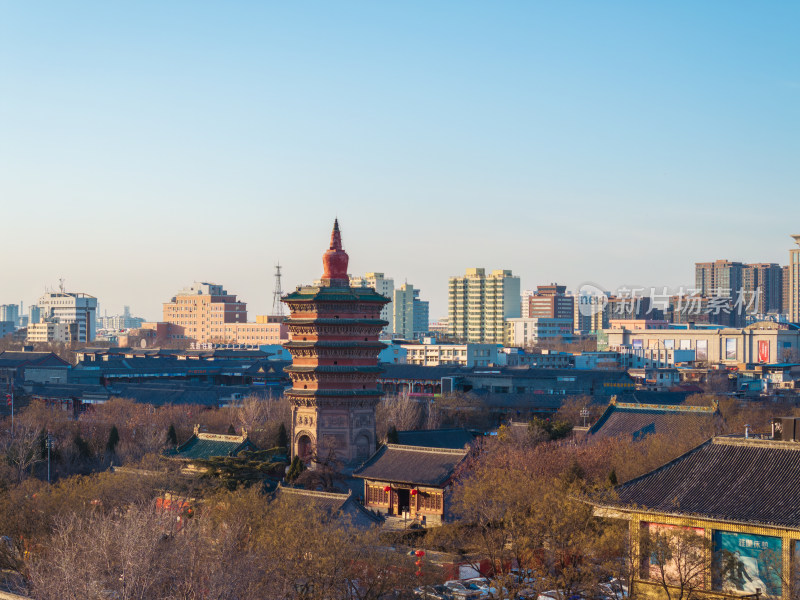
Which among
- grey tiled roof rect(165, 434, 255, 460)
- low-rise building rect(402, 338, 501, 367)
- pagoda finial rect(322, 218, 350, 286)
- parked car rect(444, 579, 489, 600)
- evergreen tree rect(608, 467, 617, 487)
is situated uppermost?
pagoda finial rect(322, 218, 350, 286)

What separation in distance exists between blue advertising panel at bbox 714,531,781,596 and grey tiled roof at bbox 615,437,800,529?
578mm

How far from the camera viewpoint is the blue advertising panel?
30.7 meters

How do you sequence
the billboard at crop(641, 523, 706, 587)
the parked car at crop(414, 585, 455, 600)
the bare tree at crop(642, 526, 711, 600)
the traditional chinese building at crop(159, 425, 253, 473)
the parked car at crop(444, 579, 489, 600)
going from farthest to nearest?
the traditional chinese building at crop(159, 425, 253, 473) → the parked car at crop(444, 579, 489, 600) → the parked car at crop(414, 585, 455, 600) → the billboard at crop(641, 523, 706, 587) → the bare tree at crop(642, 526, 711, 600)

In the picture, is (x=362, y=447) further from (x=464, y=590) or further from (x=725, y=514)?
(x=725, y=514)

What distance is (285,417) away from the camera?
84.8 meters

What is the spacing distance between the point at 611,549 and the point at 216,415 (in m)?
59.8

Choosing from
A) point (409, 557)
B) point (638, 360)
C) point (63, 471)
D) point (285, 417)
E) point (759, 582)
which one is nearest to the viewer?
point (759, 582)

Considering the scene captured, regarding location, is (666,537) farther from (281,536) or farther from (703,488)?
(281,536)

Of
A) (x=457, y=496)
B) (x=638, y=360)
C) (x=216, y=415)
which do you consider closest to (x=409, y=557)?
(x=457, y=496)

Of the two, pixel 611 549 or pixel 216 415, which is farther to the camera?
pixel 216 415

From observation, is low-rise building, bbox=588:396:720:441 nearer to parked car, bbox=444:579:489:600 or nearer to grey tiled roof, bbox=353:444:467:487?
grey tiled roof, bbox=353:444:467:487

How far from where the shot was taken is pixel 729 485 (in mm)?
33312

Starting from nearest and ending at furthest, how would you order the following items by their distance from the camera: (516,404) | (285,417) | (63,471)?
(63,471) < (285,417) < (516,404)

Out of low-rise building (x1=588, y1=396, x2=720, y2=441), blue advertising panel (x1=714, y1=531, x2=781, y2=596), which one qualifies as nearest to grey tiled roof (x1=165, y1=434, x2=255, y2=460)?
low-rise building (x1=588, y1=396, x2=720, y2=441)
